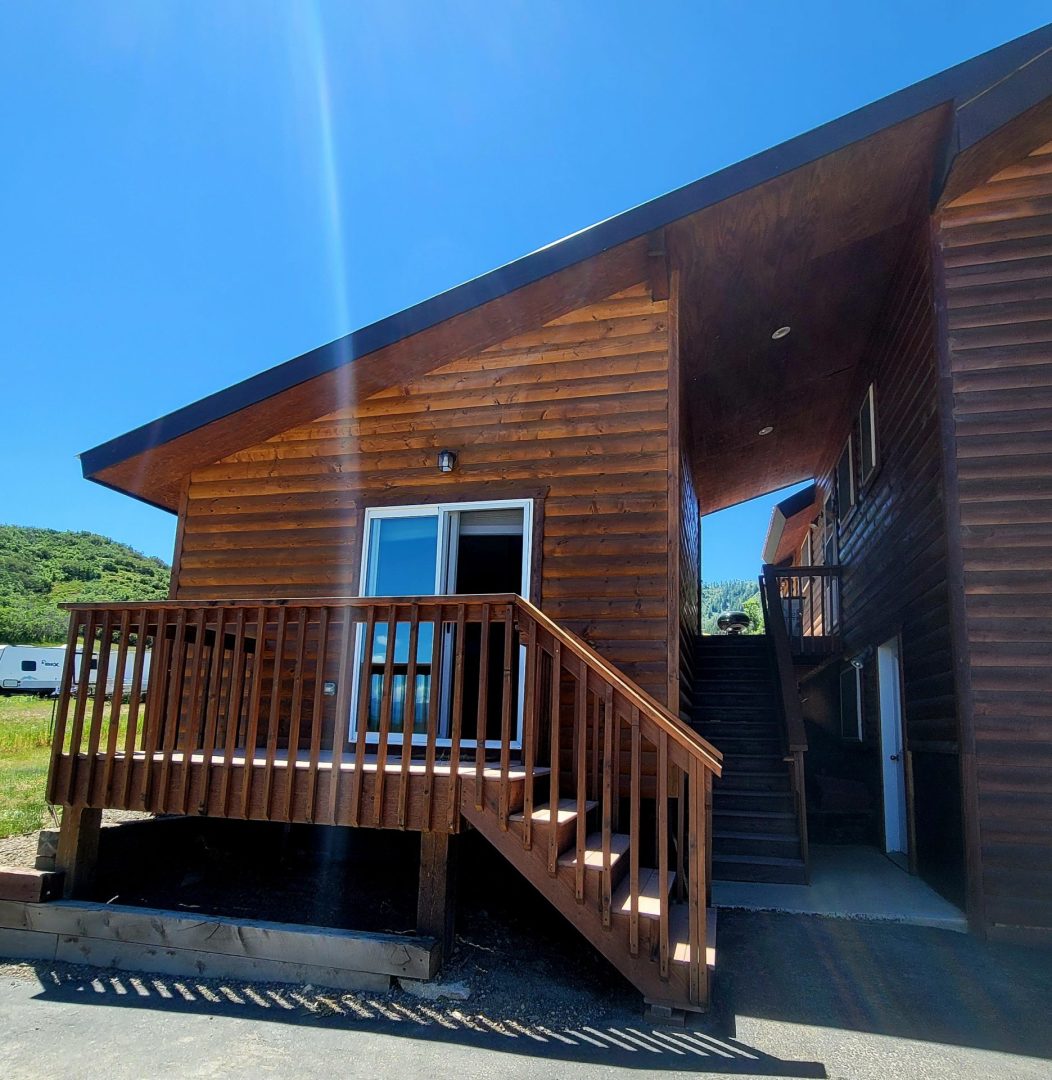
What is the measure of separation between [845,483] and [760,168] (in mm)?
6319

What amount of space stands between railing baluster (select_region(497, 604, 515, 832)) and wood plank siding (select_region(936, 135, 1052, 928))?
2.95 metres

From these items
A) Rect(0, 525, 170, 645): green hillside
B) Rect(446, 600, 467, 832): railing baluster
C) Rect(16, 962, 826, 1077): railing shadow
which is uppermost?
Rect(0, 525, 170, 645): green hillside

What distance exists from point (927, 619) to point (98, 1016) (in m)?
5.55

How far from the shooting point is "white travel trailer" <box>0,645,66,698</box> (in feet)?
98.4

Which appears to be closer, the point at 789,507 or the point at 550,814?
the point at 550,814

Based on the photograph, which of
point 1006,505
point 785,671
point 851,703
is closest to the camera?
point 1006,505

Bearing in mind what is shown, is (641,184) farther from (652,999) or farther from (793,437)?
(652,999)

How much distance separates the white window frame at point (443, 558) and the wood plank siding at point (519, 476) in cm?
7

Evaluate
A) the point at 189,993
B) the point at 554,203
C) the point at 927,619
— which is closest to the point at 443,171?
the point at 554,203

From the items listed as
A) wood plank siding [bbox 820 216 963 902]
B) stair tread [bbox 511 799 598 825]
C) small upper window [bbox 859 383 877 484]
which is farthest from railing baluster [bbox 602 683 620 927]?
small upper window [bbox 859 383 877 484]

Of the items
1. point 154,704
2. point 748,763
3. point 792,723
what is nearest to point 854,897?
point 792,723

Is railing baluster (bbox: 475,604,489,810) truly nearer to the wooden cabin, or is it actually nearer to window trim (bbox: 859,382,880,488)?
the wooden cabin

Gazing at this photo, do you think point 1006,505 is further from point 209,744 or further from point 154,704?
point 154,704

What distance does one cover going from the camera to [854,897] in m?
5.08
